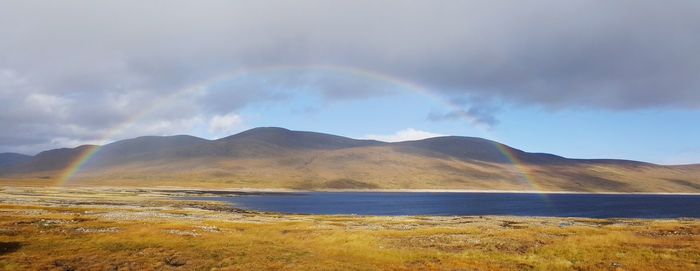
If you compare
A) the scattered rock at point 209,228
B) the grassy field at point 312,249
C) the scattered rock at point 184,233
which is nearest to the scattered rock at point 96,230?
the grassy field at point 312,249

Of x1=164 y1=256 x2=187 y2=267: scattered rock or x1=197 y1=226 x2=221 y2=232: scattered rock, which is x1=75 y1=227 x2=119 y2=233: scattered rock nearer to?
x1=197 y1=226 x2=221 y2=232: scattered rock

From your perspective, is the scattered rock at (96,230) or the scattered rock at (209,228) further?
the scattered rock at (209,228)

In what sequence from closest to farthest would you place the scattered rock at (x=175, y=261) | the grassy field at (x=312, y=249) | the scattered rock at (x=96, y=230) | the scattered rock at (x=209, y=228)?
1. the grassy field at (x=312, y=249)
2. the scattered rock at (x=175, y=261)
3. the scattered rock at (x=96, y=230)
4. the scattered rock at (x=209, y=228)

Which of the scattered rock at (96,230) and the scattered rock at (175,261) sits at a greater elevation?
the scattered rock at (96,230)

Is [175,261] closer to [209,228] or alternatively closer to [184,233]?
[184,233]

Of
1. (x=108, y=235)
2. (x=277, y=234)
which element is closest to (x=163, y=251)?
(x=108, y=235)

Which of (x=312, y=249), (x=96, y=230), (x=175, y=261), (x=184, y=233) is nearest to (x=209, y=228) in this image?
(x=184, y=233)

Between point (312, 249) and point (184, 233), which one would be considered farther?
point (184, 233)

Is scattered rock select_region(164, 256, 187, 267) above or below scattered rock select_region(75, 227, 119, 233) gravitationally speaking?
below

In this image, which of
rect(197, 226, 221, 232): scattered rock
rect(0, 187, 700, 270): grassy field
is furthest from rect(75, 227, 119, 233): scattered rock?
rect(197, 226, 221, 232): scattered rock

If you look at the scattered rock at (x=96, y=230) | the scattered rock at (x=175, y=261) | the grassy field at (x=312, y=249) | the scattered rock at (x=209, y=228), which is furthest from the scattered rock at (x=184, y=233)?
the scattered rock at (x=175, y=261)

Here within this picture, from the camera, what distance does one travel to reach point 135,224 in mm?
58719

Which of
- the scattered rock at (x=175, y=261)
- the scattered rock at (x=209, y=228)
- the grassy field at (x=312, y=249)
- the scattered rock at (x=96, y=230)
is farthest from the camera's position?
the scattered rock at (x=209, y=228)

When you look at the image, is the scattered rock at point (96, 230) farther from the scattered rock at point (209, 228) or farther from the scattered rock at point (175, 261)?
the scattered rock at point (175, 261)
